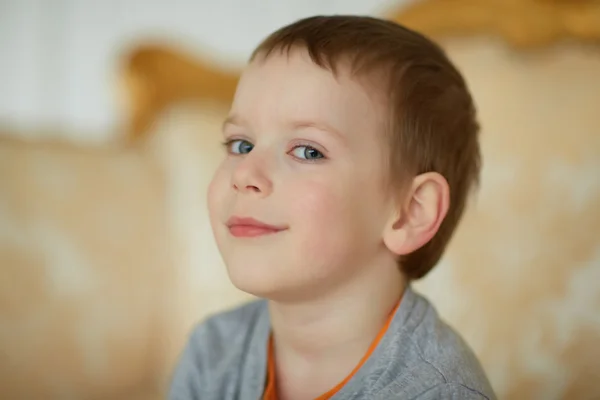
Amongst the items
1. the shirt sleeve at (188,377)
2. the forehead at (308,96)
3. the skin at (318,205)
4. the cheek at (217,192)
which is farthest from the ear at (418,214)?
the shirt sleeve at (188,377)

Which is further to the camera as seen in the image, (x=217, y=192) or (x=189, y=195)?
(x=189, y=195)

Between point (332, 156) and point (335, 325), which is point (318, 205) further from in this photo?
point (335, 325)

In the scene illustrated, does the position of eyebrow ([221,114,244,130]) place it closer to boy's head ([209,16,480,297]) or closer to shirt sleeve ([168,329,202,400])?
boy's head ([209,16,480,297])

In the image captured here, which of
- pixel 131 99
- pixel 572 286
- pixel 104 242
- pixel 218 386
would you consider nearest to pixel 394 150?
pixel 218 386

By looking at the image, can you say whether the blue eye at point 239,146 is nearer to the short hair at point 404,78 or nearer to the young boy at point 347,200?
the young boy at point 347,200

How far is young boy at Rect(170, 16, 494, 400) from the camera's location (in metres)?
0.76

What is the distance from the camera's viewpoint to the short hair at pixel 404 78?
793 millimetres

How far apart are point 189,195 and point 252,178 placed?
0.75m

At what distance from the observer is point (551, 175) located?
1169mm

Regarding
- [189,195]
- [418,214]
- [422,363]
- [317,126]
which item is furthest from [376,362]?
[189,195]

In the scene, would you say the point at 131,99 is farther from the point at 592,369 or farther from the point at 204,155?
the point at 592,369

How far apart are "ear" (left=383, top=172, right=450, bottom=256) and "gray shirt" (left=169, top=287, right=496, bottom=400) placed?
0.09 meters

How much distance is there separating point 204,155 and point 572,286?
788 millimetres

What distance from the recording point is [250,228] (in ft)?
2.53
